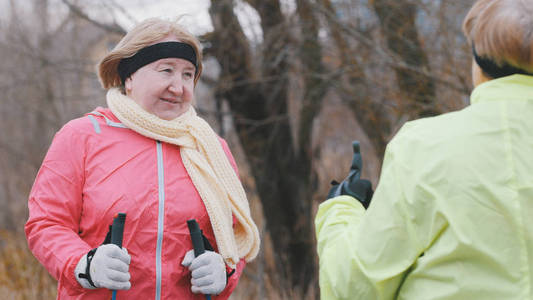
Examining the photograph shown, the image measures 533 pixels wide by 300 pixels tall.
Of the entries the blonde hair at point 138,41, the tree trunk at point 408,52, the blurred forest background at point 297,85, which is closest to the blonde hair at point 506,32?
the blonde hair at point 138,41

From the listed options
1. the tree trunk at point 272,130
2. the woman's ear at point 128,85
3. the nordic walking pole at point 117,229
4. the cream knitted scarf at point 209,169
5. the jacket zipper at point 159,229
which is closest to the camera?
the nordic walking pole at point 117,229

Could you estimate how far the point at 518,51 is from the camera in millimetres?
1450

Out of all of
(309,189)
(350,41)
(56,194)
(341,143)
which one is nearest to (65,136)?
(56,194)

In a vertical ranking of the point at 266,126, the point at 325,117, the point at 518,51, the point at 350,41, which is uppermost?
the point at 518,51

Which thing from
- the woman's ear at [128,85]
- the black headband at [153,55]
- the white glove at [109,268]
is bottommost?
the white glove at [109,268]

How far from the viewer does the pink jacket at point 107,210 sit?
6.87 feet

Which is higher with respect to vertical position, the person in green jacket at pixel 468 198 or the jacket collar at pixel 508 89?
the jacket collar at pixel 508 89

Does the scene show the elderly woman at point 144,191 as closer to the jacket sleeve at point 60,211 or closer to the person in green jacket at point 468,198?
the jacket sleeve at point 60,211

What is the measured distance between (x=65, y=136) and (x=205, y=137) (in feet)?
1.93

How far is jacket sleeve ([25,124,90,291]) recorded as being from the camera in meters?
2.05

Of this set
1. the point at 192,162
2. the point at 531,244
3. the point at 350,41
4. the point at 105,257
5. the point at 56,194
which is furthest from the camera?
the point at 350,41

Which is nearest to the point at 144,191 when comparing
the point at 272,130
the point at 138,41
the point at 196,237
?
the point at 196,237

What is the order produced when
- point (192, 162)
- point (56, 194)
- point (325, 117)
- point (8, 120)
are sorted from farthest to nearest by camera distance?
point (8, 120)
point (325, 117)
point (192, 162)
point (56, 194)

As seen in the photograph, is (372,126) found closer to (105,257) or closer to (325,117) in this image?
(325,117)
